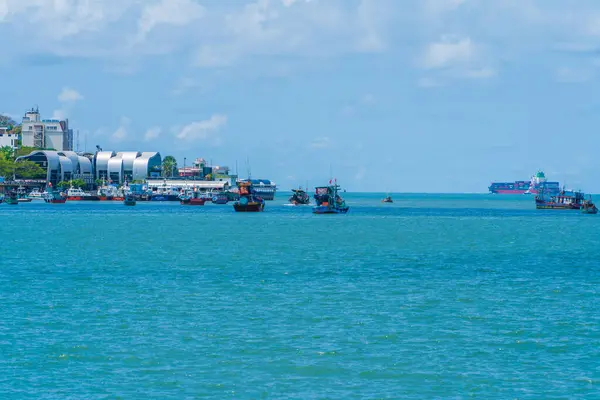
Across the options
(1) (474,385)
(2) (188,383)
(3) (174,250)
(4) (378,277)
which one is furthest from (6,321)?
(3) (174,250)

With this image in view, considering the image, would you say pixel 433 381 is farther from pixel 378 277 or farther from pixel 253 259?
pixel 253 259

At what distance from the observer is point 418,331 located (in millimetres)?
46062

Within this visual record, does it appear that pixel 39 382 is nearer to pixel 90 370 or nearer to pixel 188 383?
pixel 90 370

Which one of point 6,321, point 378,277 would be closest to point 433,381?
point 6,321

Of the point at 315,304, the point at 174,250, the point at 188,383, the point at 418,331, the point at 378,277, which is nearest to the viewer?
the point at 188,383

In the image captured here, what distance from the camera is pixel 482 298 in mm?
58094

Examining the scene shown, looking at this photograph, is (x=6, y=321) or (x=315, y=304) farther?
(x=315, y=304)

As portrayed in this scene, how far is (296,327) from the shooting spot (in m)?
46.8

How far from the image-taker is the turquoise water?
36.2 meters

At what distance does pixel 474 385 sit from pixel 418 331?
9.99m

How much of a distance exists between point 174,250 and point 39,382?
2453 inches

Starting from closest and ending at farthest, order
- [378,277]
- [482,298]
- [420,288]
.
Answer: [482,298]
[420,288]
[378,277]

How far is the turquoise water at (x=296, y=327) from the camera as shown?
119ft

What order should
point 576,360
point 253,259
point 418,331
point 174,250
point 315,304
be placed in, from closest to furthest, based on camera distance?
point 576,360
point 418,331
point 315,304
point 253,259
point 174,250
